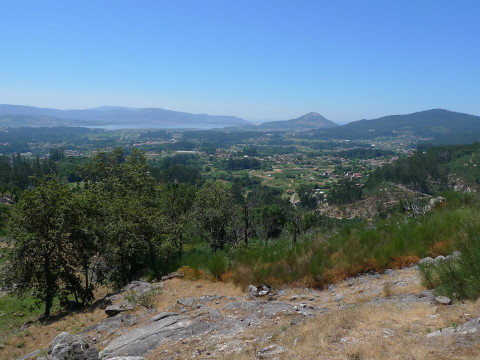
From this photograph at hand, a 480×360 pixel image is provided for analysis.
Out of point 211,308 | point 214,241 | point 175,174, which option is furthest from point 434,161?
point 211,308

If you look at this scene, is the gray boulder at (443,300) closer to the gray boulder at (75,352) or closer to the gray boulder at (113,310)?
the gray boulder at (75,352)

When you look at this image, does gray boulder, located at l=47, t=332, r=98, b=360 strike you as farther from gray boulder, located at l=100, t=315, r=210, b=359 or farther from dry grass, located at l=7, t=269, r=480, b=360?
dry grass, located at l=7, t=269, r=480, b=360

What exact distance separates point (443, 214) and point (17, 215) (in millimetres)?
17052

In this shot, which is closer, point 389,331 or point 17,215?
point 389,331

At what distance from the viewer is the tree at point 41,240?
1353 cm

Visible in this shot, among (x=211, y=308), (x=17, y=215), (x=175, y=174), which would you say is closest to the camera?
(x=211, y=308)

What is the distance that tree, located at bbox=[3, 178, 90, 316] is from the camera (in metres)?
13.5

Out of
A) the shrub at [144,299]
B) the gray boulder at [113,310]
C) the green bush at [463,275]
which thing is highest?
the green bush at [463,275]

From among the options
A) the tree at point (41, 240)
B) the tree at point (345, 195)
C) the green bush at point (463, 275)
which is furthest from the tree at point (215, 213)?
the tree at point (345, 195)

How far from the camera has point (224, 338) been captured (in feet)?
23.6

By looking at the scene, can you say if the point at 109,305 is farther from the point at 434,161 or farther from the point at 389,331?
the point at 434,161

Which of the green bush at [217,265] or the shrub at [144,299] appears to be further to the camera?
the green bush at [217,265]

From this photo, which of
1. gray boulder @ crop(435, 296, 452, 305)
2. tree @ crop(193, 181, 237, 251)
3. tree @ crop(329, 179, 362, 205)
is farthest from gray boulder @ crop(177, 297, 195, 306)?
tree @ crop(329, 179, 362, 205)

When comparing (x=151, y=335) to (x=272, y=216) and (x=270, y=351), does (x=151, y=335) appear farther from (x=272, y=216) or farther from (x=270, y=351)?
(x=272, y=216)
